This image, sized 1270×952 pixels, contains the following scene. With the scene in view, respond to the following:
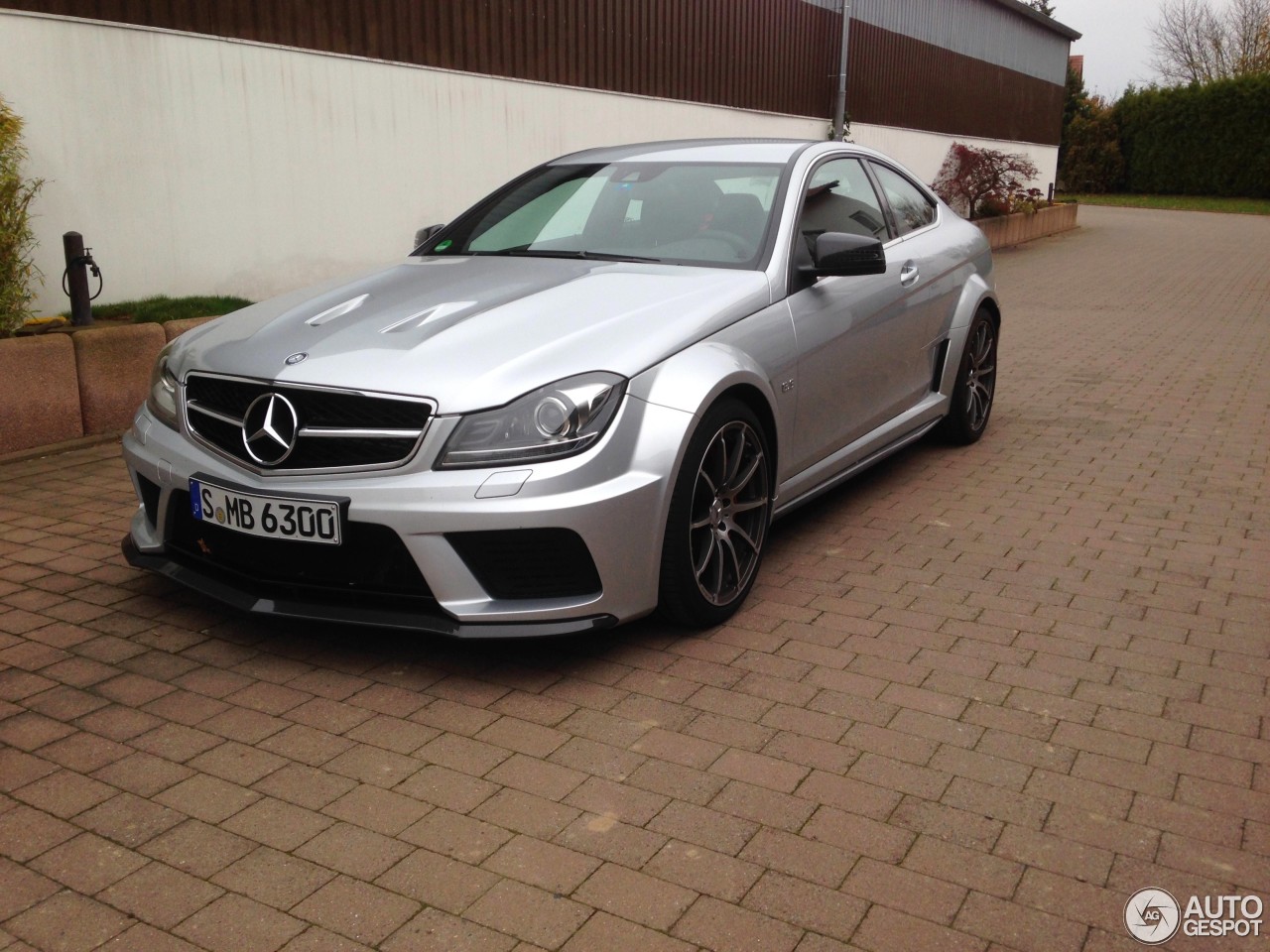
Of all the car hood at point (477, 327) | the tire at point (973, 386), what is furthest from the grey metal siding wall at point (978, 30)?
the car hood at point (477, 327)

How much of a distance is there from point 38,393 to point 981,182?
1853cm

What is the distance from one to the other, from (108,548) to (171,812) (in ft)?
7.51

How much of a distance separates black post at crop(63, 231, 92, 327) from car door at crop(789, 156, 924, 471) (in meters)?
4.28

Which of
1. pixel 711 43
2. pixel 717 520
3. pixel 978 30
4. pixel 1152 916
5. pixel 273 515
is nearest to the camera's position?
pixel 1152 916

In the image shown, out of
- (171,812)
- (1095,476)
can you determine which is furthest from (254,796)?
(1095,476)

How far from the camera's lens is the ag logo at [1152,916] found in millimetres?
2543

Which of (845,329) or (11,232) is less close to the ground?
(11,232)

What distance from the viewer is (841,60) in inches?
684

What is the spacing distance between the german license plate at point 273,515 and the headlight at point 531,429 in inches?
14.8

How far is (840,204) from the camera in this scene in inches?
208

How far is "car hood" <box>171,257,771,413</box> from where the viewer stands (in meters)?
3.63

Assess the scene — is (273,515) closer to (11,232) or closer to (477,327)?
(477,327)

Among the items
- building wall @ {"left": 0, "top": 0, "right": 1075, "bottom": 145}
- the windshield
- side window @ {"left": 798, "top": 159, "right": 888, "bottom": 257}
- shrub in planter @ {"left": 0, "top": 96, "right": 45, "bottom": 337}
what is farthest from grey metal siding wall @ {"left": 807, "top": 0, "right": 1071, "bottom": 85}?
the windshield

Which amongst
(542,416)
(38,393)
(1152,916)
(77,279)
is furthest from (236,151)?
(1152,916)
